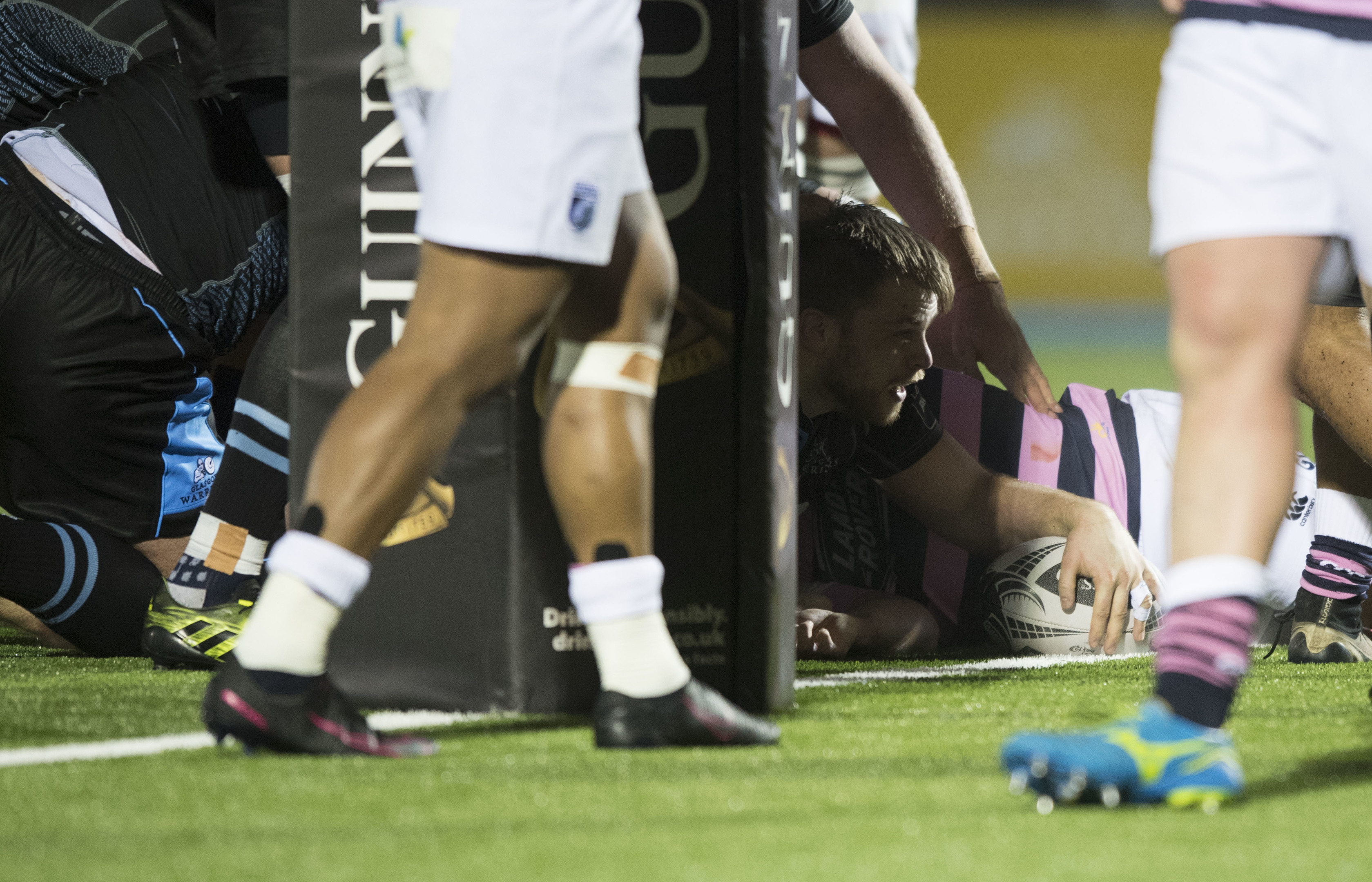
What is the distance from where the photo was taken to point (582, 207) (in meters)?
1.68

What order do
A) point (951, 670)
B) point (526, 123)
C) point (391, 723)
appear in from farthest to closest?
point (951, 670) < point (391, 723) < point (526, 123)

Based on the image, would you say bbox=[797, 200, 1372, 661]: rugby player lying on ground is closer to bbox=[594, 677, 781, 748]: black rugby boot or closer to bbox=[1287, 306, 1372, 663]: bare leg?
bbox=[1287, 306, 1372, 663]: bare leg

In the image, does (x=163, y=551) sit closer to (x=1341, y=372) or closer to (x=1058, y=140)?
(x=1341, y=372)

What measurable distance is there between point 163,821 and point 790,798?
1.94ft

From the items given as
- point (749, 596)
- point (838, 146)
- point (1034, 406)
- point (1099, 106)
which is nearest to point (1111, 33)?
point (1099, 106)

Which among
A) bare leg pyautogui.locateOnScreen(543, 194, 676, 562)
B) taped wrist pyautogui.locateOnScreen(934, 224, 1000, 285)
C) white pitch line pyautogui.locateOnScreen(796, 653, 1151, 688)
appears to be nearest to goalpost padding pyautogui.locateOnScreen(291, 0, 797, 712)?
bare leg pyautogui.locateOnScreen(543, 194, 676, 562)

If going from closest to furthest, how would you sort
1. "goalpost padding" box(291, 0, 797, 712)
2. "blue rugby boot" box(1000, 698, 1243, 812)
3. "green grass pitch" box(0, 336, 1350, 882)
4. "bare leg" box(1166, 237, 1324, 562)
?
1. "green grass pitch" box(0, 336, 1350, 882)
2. "blue rugby boot" box(1000, 698, 1243, 812)
3. "bare leg" box(1166, 237, 1324, 562)
4. "goalpost padding" box(291, 0, 797, 712)

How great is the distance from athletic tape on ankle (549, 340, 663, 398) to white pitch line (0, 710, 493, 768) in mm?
499

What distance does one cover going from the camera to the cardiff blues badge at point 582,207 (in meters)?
1.67

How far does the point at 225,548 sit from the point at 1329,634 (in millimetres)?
2105

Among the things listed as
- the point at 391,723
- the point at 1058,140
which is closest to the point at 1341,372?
the point at 391,723

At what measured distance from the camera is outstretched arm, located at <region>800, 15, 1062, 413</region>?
9.73ft

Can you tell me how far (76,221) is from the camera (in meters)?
2.85

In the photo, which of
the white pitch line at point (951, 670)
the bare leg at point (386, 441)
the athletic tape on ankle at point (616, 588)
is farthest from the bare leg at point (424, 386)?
the white pitch line at point (951, 670)
